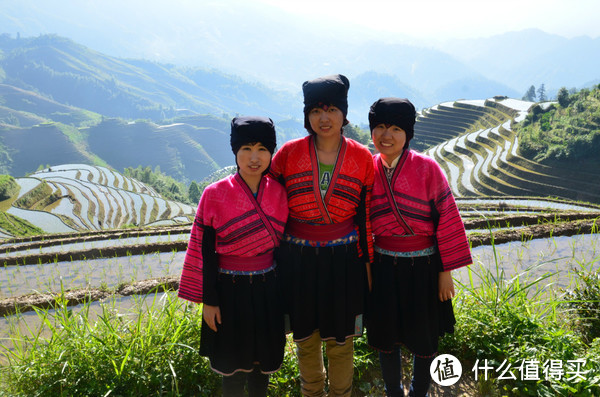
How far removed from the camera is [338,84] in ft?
6.38

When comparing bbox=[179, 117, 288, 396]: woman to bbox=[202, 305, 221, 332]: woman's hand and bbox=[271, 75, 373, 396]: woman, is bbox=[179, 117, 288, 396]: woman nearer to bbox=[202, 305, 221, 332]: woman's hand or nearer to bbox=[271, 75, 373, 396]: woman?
bbox=[202, 305, 221, 332]: woman's hand

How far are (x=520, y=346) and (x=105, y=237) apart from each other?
8920mm

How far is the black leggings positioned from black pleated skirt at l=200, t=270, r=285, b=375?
0.24 ft

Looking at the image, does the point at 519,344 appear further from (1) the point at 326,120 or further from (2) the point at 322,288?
(1) the point at 326,120

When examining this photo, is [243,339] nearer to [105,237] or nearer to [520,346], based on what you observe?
[520,346]

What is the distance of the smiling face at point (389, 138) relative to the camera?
2049mm

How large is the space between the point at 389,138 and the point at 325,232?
2.04 ft

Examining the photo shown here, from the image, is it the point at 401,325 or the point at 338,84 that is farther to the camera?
the point at 401,325

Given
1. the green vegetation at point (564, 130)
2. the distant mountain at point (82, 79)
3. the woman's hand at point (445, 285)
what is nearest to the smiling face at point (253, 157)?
the woman's hand at point (445, 285)

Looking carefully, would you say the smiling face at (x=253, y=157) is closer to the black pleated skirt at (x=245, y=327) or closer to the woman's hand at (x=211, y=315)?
the black pleated skirt at (x=245, y=327)

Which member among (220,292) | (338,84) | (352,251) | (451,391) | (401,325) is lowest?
(451,391)

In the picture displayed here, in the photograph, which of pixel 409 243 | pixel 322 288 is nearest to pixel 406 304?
pixel 409 243

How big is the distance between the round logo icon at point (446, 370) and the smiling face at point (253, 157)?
1642 mm

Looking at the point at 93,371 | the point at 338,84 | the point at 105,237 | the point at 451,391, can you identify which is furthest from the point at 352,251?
the point at 105,237
